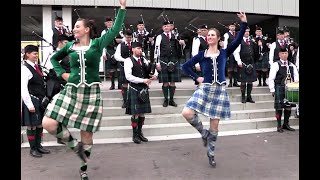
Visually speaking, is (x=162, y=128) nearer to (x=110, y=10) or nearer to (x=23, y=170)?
(x=23, y=170)

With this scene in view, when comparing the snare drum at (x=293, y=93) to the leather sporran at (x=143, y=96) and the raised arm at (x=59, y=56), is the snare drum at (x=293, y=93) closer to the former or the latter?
the leather sporran at (x=143, y=96)

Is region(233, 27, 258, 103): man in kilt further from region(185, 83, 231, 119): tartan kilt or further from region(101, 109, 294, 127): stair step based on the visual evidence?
region(185, 83, 231, 119): tartan kilt

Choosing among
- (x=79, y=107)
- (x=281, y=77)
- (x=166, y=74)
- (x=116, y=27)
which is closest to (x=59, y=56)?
(x=79, y=107)

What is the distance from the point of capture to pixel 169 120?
22.5 ft

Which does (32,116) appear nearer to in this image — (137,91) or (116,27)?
(137,91)

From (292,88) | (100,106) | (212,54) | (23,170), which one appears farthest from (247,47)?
(23,170)

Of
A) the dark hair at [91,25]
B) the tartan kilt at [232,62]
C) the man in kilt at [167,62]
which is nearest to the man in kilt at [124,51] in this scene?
the man in kilt at [167,62]

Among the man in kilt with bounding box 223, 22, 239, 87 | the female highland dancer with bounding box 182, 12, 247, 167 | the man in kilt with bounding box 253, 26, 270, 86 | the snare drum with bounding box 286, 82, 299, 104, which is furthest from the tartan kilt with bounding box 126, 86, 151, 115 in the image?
the man in kilt with bounding box 253, 26, 270, 86

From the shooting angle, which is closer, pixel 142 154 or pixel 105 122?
pixel 142 154

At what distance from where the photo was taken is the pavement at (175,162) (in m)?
4.16

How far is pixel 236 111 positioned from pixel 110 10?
6.42 m

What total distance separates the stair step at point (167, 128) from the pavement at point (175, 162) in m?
0.45

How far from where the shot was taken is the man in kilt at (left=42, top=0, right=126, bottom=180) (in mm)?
3652

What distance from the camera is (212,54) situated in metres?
4.53
